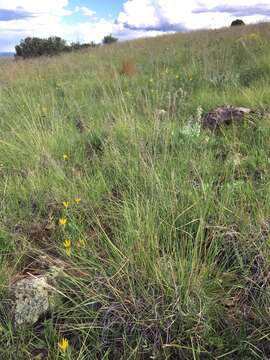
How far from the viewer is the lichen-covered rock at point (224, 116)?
3.29 metres

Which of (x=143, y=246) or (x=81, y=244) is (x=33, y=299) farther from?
(x=143, y=246)

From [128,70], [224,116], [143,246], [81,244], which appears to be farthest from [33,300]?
[128,70]

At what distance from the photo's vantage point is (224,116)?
133 inches

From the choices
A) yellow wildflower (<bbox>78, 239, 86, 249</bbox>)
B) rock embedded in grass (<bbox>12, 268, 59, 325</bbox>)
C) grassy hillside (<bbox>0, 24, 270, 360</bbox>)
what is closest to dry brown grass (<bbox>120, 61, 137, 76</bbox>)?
grassy hillside (<bbox>0, 24, 270, 360</bbox>)

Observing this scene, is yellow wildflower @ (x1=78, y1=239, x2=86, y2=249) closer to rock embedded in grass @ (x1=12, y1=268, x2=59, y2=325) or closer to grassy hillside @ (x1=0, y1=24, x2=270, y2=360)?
grassy hillside @ (x1=0, y1=24, x2=270, y2=360)

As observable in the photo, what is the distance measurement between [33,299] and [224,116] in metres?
2.45

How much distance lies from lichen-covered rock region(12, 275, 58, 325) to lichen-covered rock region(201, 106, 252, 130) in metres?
2.23

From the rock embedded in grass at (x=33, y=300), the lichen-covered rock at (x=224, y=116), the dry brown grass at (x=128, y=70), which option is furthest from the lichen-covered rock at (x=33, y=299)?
the dry brown grass at (x=128, y=70)

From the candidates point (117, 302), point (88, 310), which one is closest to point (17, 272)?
point (88, 310)

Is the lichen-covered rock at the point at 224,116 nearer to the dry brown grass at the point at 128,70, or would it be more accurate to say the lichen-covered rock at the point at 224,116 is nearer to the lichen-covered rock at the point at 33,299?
the lichen-covered rock at the point at 33,299

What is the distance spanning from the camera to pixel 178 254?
5.45 ft

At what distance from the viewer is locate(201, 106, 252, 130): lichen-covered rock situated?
3288 millimetres

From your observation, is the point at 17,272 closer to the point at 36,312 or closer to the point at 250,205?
the point at 36,312

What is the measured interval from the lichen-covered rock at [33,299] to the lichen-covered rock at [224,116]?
2.23 metres
